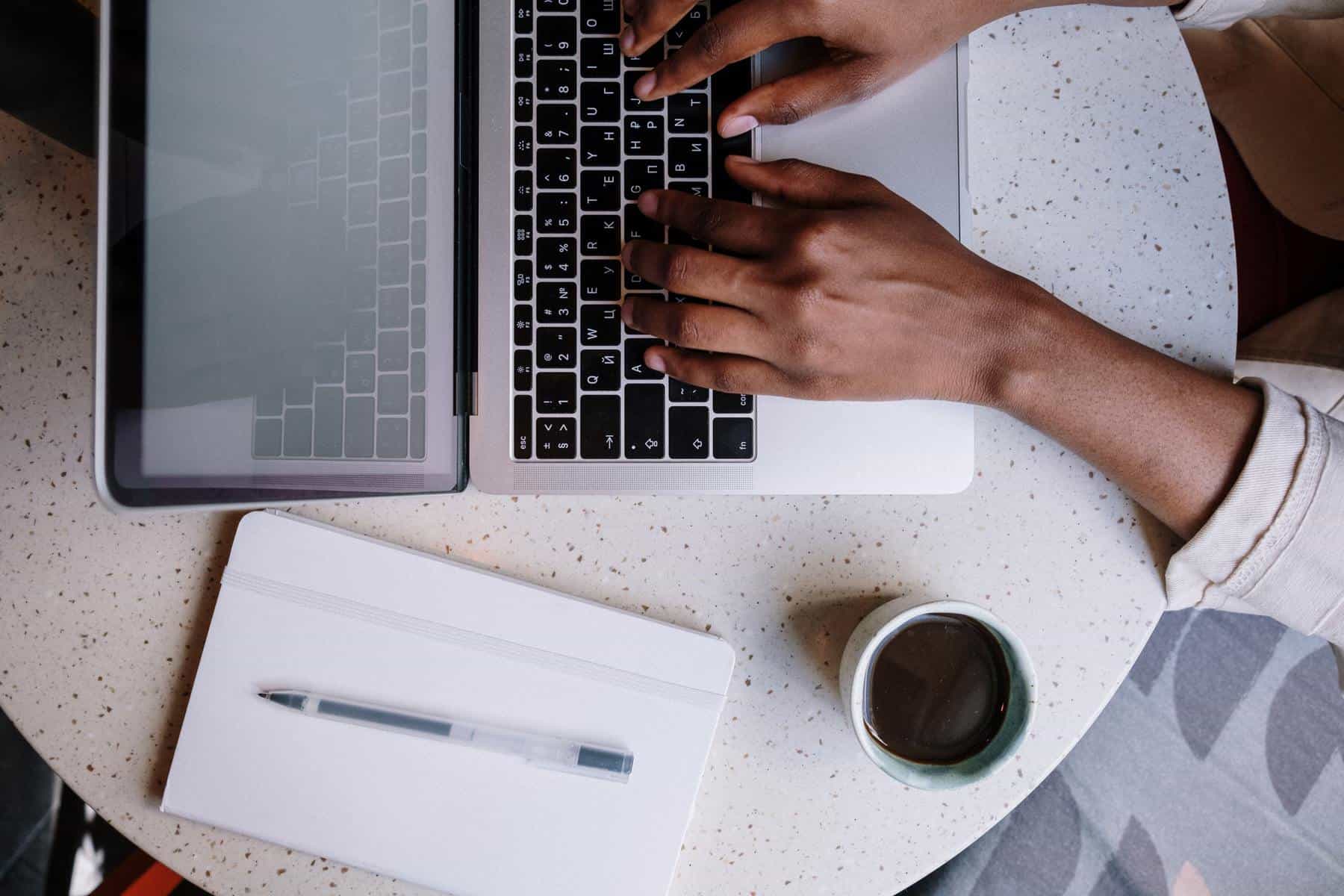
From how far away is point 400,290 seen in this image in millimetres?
571

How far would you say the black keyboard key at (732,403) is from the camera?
601 mm

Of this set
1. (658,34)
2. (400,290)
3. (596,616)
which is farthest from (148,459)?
(658,34)

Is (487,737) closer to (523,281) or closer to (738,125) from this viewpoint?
(523,281)

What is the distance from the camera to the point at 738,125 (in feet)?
1.93

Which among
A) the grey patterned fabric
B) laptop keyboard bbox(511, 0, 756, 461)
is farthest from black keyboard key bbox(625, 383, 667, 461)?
the grey patterned fabric

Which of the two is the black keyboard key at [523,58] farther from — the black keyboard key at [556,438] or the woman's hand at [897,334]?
the black keyboard key at [556,438]

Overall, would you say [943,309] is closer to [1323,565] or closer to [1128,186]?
[1128,186]

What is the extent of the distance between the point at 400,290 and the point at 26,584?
16.7 inches

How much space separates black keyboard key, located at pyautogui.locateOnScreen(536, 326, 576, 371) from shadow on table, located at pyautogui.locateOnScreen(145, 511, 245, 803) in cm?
29

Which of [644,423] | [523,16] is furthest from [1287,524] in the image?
[523,16]

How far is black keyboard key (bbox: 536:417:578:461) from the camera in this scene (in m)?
0.60

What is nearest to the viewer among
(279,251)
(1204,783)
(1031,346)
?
(279,251)

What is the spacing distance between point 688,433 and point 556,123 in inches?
10.3

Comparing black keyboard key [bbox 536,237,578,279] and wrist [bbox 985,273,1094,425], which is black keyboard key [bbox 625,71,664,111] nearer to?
black keyboard key [bbox 536,237,578,279]
